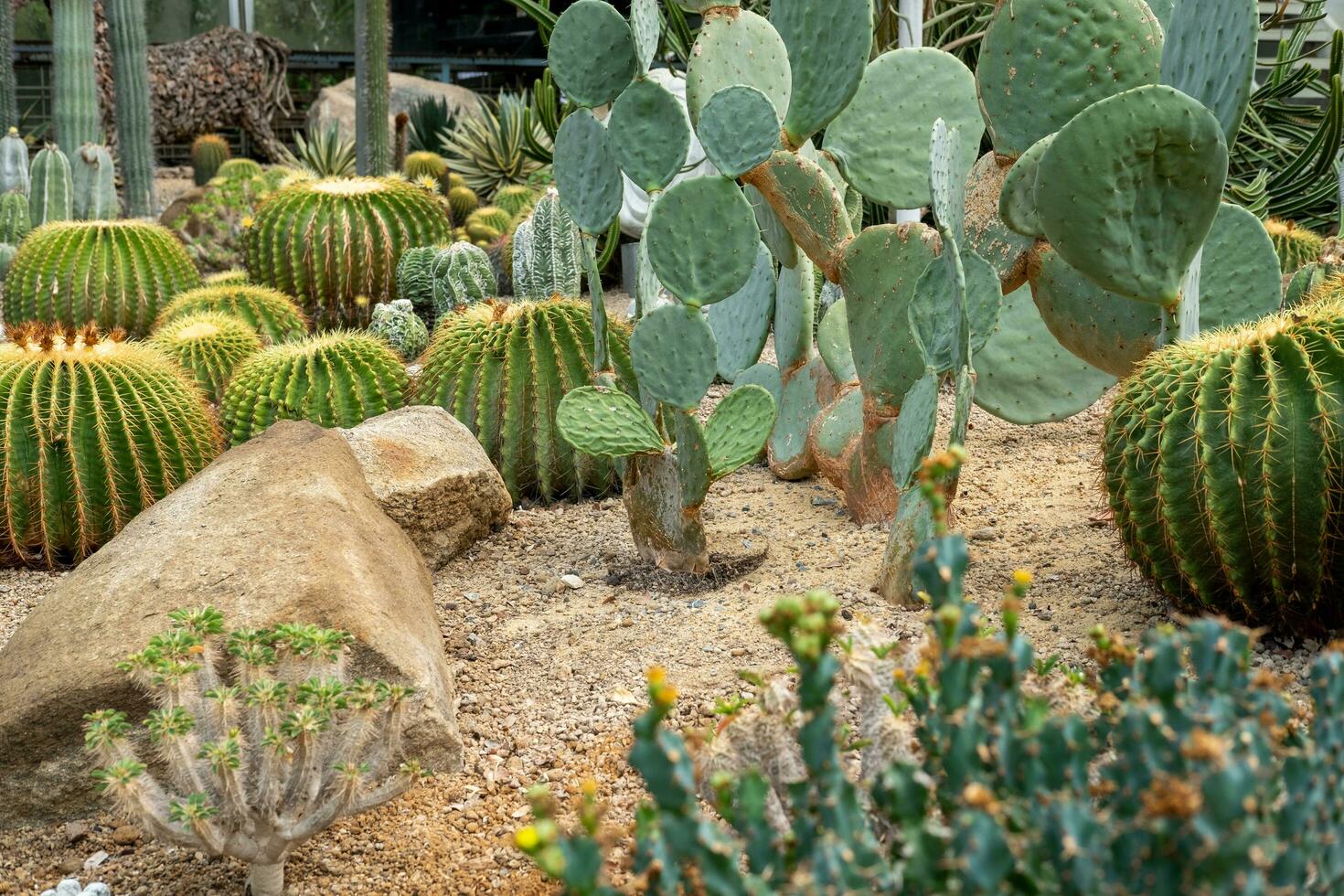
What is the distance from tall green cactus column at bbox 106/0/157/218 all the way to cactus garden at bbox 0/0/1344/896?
4486 mm

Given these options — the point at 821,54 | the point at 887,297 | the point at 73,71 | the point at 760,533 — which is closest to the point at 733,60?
the point at 821,54

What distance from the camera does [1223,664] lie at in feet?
3.76

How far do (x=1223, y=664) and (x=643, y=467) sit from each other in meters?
2.25

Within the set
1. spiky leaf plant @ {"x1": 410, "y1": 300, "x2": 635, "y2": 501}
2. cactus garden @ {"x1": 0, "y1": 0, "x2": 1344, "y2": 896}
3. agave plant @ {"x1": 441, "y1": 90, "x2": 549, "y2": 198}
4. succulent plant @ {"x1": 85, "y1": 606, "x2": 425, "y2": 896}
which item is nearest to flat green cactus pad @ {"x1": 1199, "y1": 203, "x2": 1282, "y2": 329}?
cactus garden @ {"x1": 0, "y1": 0, "x2": 1344, "y2": 896}

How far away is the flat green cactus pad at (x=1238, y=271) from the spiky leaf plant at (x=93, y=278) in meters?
4.72

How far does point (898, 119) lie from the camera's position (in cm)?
362

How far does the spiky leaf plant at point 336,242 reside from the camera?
20.4ft

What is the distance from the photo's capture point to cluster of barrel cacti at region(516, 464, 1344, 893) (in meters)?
0.97

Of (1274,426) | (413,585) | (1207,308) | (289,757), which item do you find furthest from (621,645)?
(1207,308)

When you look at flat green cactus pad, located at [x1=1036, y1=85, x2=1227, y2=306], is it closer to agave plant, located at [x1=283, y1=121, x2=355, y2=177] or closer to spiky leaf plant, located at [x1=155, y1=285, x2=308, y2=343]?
spiky leaf plant, located at [x1=155, y1=285, x2=308, y2=343]

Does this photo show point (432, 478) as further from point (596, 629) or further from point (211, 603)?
point (211, 603)

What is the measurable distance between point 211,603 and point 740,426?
4.53ft

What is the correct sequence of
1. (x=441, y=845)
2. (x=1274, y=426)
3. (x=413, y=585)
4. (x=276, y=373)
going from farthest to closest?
1. (x=276, y=373)
2. (x=413, y=585)
3. (x=1274, y=426)
4. (x=441, y=845)

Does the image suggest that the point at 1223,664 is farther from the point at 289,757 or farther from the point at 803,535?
the point at 803,535
